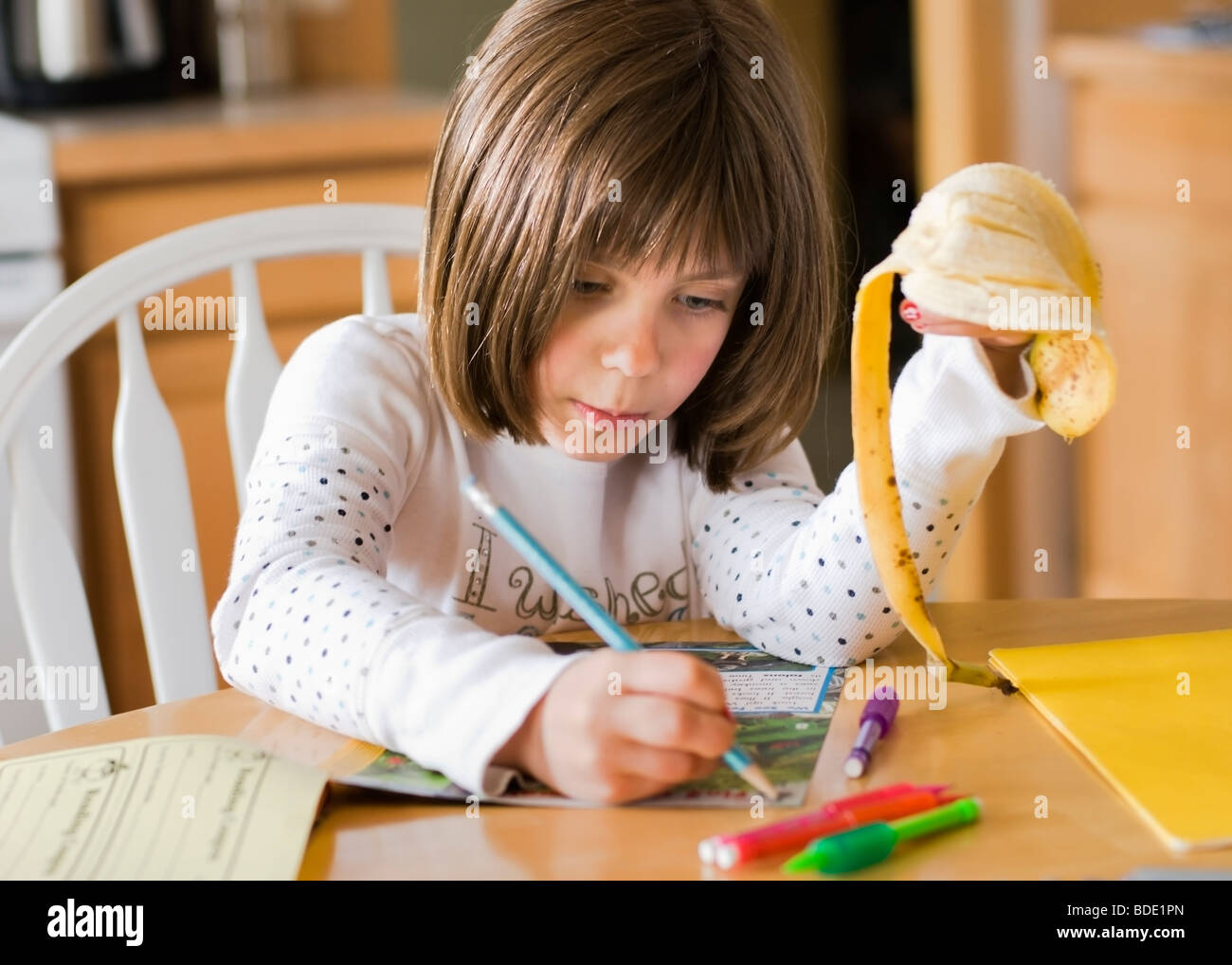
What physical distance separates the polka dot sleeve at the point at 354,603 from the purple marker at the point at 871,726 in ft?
0.46

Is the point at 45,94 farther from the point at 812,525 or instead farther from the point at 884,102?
the point at 884,102

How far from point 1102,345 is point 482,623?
0.44 m

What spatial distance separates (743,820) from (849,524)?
250 mm

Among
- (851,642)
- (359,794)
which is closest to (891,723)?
(851,642)

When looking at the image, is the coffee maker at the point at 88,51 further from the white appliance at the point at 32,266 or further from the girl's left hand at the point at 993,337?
the girl's left hand at the point at 993,337

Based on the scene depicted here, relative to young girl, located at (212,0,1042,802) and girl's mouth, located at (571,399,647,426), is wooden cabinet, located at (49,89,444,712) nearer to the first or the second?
young girl, located at (212,0,1042,802)

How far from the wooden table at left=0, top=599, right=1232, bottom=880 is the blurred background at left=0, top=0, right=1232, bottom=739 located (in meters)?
0.89

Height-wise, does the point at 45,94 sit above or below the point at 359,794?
above

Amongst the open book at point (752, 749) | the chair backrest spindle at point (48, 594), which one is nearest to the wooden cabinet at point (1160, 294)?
the open book at point (752, 749)

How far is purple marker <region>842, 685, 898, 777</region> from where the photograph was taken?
0.68 m

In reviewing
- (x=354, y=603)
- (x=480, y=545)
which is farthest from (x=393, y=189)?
(x=354, y=603)

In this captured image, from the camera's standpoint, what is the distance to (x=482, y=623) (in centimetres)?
96

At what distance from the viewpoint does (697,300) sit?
87 centimetres

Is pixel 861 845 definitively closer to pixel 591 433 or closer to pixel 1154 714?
pixel 1154 714
